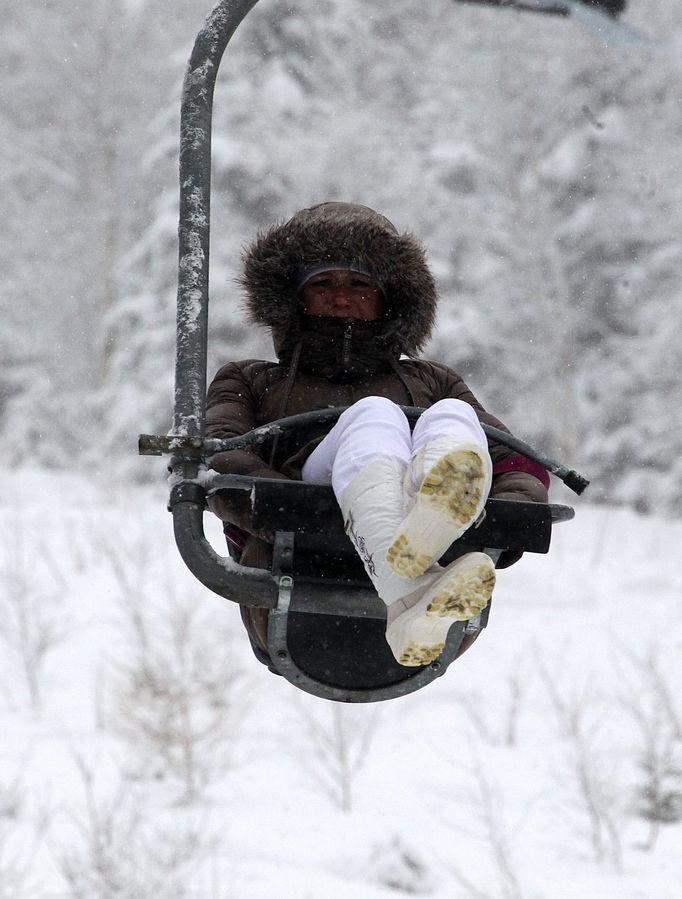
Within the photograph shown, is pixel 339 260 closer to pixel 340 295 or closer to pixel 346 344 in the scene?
pixel 340 295

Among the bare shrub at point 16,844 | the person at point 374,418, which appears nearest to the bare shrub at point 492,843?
the bare shrub at point 16,844

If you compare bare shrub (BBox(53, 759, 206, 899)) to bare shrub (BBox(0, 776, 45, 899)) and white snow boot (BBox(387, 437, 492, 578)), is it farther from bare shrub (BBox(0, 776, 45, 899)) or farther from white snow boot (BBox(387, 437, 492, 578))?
white snow boot (BBox(387, 437, 492, 578))

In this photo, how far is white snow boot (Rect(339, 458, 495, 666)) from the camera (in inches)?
83.1

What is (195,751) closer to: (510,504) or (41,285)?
(510,504)

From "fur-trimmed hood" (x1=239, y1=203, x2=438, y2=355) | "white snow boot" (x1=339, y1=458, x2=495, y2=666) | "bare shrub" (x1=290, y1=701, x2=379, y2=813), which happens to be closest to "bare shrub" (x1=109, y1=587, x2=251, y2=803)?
"bare shrub" (x1=290, y1=701, x2=379, y2=813)

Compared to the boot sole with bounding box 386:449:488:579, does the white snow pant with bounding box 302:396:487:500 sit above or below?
above

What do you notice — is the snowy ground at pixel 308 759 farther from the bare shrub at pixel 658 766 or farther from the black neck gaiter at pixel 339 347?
the black neck gaiter at pixel 339 347

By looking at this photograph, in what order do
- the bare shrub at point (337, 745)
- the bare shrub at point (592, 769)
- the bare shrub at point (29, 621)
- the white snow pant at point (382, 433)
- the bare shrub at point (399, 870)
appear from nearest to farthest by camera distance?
the white snow pant at point (382, 433) < the bare shrub at point (399, 870) < the bare shrub at point (592, 769) < the bare shrub at point (337, 745) < the bare shrub at point (29, 621)

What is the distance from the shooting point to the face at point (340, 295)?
2.82 m

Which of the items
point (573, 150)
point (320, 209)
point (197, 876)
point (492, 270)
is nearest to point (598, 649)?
point (197, 876)

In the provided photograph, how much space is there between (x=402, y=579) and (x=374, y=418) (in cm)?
36

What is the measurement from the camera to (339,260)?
109 inches

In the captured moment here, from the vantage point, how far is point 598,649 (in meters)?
11.8

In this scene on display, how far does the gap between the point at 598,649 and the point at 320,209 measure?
31.7 feet
